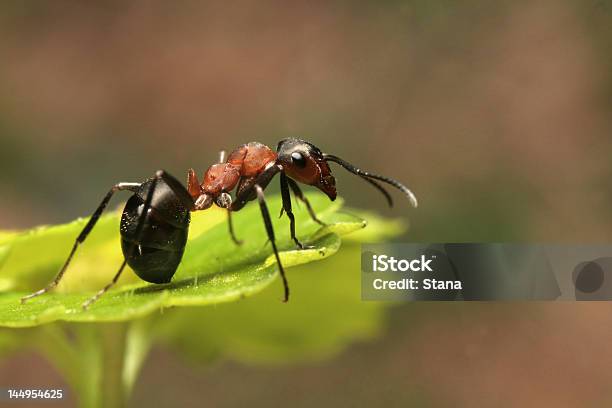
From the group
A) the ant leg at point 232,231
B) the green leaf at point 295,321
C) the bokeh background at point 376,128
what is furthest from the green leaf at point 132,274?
the bokeh background at point 376,128

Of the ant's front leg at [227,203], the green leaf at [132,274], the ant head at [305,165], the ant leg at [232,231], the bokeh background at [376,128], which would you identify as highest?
the bokeh background at [376,128]

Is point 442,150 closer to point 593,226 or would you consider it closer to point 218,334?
point 593,226

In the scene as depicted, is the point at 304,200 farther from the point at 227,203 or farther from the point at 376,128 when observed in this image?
the point at 376,128

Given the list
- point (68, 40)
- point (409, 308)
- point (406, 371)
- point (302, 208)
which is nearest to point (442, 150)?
point (409, 308)

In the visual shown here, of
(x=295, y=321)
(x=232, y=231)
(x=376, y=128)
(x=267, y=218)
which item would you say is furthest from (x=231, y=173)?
(x=376, y=128)

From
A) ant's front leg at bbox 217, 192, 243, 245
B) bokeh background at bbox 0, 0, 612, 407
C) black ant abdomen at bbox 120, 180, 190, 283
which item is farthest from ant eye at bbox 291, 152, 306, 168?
bokeh background at bbox 0, 0, 612, 407

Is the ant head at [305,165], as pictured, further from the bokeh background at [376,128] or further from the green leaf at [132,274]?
the bokeh background at [376,128]

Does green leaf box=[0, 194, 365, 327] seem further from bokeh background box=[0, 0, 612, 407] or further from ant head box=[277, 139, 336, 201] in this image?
bokeh background box=[0, 0, 612, 407]
